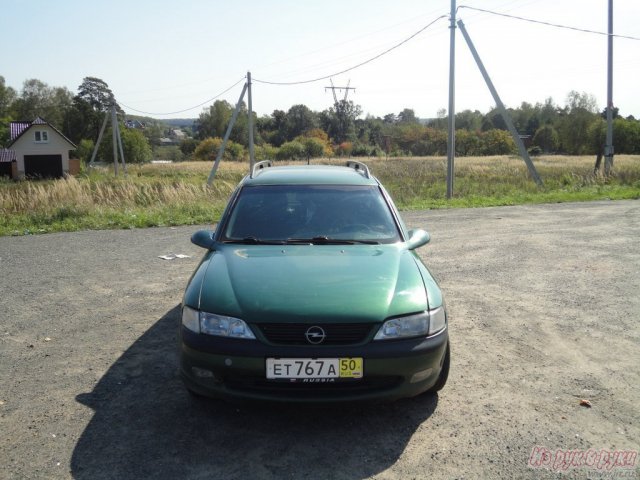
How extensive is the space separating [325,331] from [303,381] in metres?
0.30

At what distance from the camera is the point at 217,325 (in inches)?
129

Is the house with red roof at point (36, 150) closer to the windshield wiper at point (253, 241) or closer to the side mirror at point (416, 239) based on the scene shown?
the windshield wiper at point (253, 241)

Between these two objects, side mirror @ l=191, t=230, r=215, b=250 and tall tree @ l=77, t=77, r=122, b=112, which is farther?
tall tree @ l=77, t=77, r=122, b=112

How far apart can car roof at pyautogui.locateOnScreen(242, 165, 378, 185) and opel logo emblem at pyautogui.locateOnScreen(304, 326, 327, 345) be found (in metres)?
2.02

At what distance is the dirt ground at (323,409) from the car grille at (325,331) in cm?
56

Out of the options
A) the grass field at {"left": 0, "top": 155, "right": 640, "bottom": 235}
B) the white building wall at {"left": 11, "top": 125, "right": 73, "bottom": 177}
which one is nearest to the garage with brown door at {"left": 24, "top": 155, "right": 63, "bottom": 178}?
the white building wall at {"left": 11, "top": 125, "right": 73, "bottom": 177}

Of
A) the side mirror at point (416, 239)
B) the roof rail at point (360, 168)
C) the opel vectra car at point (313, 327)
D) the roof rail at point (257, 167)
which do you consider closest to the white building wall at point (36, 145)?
the roof rail at point (257, 167)

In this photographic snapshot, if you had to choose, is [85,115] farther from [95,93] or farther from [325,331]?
[325,331]

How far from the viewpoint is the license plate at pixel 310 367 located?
3.11 m

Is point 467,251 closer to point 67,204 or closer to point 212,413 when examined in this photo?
point 212,413

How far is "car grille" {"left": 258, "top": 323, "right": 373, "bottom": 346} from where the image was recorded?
3.16 m

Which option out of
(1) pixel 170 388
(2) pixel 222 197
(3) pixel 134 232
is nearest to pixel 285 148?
(2) pixel 222 197

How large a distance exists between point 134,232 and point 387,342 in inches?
382

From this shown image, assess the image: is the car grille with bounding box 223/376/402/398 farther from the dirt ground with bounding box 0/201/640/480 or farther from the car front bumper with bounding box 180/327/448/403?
the dirt ground with bounding box 0/201/640/480
